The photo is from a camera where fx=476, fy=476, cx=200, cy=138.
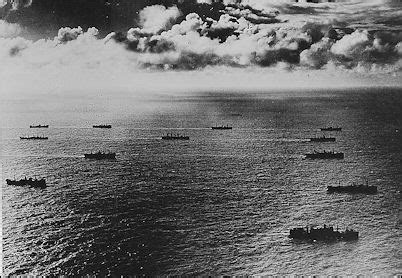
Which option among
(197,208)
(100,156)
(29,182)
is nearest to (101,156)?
(100,156)

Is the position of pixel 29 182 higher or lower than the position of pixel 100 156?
lower

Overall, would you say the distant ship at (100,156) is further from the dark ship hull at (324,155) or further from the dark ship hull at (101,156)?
the dark ship hull at (324,155)

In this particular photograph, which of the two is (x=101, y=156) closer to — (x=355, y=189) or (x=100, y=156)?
(x=100, y=156)

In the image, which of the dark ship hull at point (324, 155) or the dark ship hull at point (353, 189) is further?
the dark ship hull at point (324, 155)

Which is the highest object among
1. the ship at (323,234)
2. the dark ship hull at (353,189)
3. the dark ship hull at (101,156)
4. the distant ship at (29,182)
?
the dark ship hull at (101,156)

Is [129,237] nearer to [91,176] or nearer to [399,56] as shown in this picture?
[91,176]

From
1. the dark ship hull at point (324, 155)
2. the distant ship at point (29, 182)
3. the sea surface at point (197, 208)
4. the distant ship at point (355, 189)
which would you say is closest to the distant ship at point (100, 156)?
the sea surface at point (197, 208)
